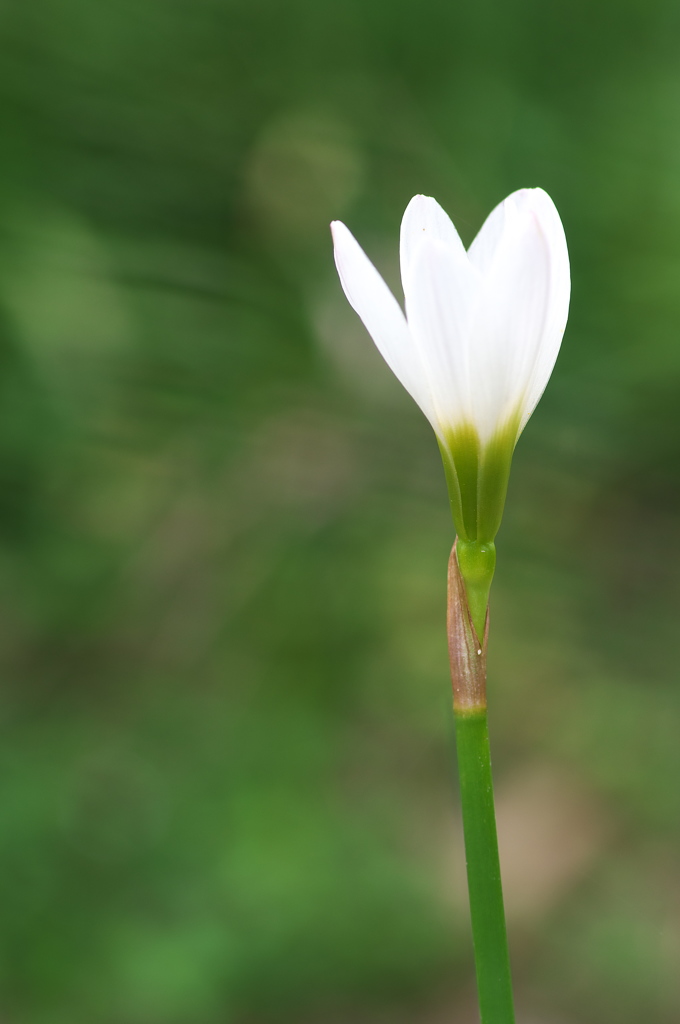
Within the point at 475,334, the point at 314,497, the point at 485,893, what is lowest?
the point at 485,893

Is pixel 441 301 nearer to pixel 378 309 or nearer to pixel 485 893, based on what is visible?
pixel 378 309

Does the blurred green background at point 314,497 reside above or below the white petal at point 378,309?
above

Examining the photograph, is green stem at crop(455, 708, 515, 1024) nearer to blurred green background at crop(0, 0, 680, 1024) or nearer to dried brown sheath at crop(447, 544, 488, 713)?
dried brown sheath at crop(447, 544, 488, 713)

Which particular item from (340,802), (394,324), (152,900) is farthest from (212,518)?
(394,324)

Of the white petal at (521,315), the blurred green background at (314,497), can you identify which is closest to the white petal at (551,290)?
the white petal at (521,315)

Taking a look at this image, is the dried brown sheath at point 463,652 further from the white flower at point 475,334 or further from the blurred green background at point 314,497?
the blurred green background at point 314,497

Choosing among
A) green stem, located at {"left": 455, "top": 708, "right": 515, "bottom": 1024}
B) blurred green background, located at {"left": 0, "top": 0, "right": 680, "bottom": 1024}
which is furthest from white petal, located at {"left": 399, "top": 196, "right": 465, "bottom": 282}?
blurred green background, located at {"left": 0, "top": 0, "right": 680, "bottom": 1024}

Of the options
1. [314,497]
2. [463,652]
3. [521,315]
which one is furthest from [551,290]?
[314,497]

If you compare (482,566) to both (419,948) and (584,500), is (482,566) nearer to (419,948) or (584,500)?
(419,948)
